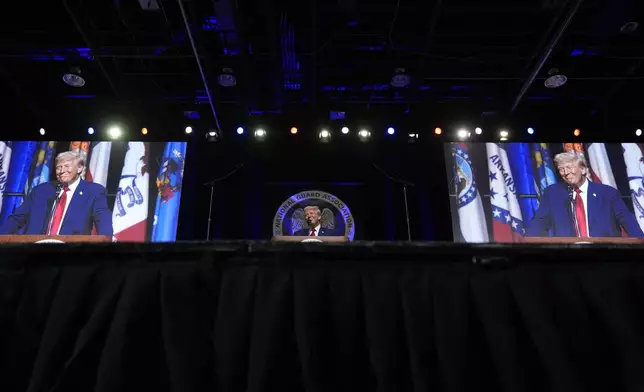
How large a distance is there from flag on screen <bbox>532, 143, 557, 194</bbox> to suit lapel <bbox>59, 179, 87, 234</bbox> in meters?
5.55

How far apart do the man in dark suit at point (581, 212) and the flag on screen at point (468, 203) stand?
0.57 m

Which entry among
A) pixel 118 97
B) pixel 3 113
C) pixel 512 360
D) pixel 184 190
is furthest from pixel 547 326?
pixel 3 113

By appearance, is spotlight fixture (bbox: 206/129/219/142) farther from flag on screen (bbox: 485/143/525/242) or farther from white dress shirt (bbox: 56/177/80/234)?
flag on screen (bbox: 485/143/525/242)

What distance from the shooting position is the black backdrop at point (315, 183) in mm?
6457

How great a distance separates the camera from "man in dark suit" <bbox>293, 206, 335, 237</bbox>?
639cm

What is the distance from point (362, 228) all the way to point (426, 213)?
850 millimetres

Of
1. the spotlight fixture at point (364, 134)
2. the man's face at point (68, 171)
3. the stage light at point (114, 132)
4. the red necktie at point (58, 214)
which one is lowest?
the red necktie at point (58, 214)

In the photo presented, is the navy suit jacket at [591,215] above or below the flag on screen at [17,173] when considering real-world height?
below

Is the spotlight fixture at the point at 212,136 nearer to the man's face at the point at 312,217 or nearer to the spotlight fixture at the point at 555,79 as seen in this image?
the man's face at the point at 312,217

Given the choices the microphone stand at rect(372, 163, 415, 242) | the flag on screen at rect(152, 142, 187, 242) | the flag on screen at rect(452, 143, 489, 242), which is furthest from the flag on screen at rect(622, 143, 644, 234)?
the flag on screen at rect(152, 142, 187, 242)

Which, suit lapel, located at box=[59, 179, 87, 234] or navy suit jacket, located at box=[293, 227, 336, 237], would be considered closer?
suit lapel, located at box=[59, 179, 87, 234]

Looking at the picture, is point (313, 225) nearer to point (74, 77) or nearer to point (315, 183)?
point (315, 183)

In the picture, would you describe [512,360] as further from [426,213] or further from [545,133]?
[545,133]

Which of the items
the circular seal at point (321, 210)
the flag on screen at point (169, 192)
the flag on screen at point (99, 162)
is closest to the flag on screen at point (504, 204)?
the circular seal at point (321, 210)
